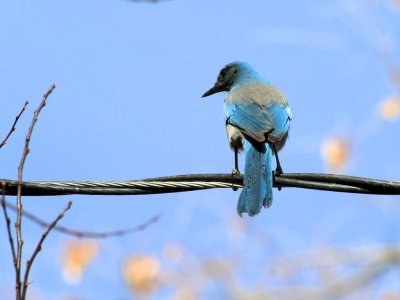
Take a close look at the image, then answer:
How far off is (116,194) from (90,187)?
0.53 feet

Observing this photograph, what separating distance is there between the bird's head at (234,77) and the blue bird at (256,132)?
24 cm

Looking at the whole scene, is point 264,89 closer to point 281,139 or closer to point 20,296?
point 281,139

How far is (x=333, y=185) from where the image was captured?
5074mm

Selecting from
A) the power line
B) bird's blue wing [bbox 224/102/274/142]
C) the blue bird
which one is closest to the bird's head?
the blue bird

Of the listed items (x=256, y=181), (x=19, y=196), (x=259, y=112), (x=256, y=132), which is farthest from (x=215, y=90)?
(x=19, y=196)

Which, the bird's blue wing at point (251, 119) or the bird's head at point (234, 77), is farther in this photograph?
the bird's head at point (234, 77)

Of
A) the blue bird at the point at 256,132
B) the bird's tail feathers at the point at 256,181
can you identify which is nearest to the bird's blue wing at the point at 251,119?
the blue bird at the point at 256,132

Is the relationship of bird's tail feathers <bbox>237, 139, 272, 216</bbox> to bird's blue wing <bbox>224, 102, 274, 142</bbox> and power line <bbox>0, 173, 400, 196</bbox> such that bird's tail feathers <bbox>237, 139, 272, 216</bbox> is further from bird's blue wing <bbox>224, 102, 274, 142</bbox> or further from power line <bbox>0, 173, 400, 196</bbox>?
power line <bbox>0, 173, 400, 196</bbox>

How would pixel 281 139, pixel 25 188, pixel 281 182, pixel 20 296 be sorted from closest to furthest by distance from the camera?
pixel 20 296 → pixel 25 188 → pixel 281 182 → pixel 281 139

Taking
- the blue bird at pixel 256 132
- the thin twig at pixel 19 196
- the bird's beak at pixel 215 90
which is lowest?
the thin twig at pixel 19 196

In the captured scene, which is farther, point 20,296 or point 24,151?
point 24,151

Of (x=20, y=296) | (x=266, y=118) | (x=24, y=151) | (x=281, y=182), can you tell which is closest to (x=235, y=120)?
(x=266, y=118)

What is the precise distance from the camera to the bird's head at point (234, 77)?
9648 millimetres

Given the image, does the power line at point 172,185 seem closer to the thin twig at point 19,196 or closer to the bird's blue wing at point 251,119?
the thin twig at point 19,196
